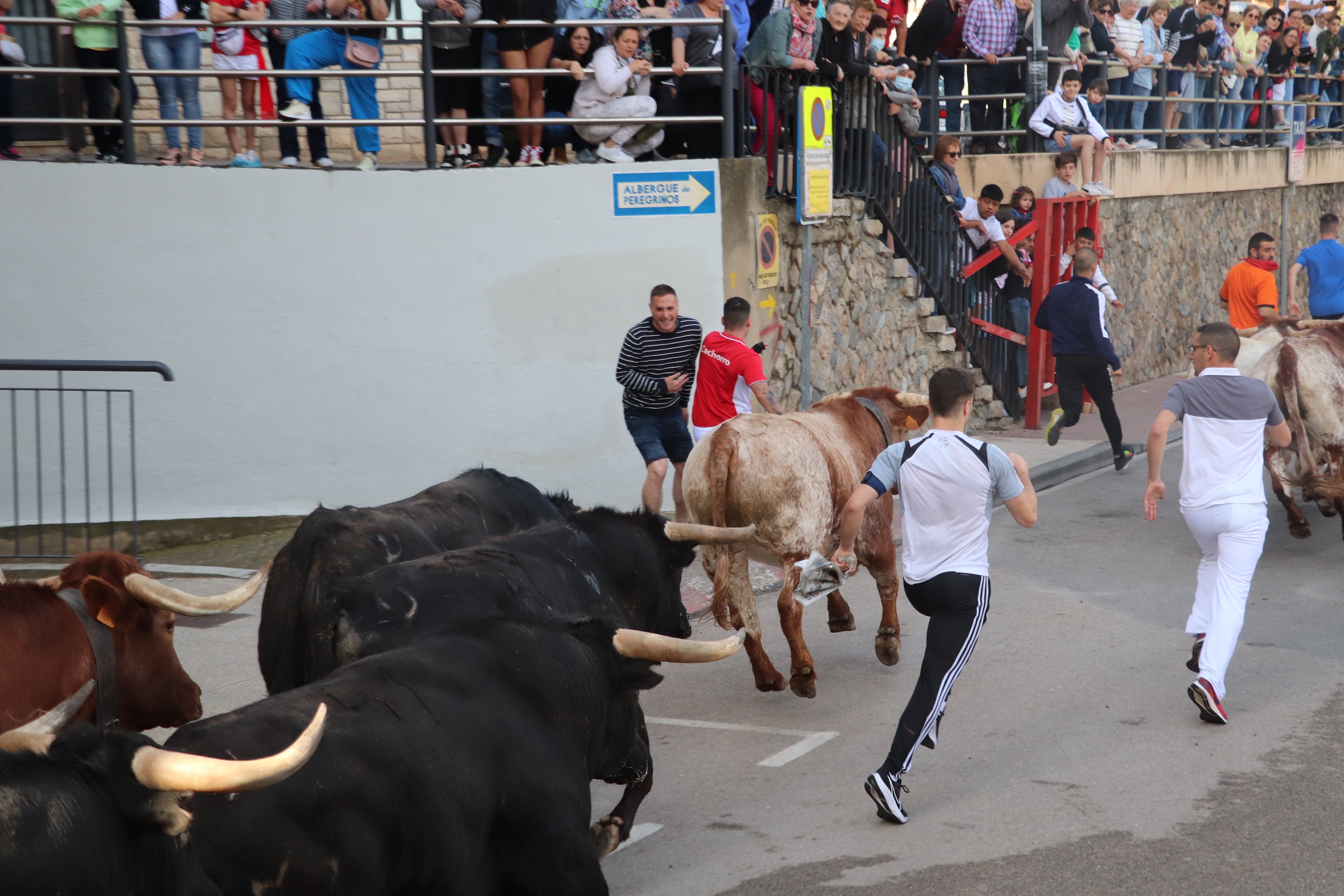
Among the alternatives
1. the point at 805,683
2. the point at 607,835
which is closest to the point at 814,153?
the point at 805,683

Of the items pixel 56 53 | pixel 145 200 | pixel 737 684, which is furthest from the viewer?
pixel 56 53

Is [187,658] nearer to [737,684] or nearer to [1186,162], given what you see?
[737,684]

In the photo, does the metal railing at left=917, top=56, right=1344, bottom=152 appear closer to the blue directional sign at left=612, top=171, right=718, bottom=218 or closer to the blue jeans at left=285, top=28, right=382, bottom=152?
the blue directional sign at left=612, top=171, right=718, bottom=218

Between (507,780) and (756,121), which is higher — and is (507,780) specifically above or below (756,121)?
below

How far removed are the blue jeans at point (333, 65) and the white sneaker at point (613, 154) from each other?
1855 mm

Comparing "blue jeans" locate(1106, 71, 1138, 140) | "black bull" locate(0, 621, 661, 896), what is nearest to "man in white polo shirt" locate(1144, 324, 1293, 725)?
"black bull" locate(0, 621, 661, 896)

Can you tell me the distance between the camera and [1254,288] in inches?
512

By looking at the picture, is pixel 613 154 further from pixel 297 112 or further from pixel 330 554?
pixel 330 554

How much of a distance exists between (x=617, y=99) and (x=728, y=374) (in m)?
3.22

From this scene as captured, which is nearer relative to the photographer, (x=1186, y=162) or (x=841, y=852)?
(x=841, y=852)

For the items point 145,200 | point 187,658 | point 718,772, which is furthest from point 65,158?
point 718,772

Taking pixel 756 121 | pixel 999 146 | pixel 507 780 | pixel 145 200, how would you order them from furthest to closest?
pixel 999 146 < pixel 756 121 < pixel 145 200 < pixel 507 780

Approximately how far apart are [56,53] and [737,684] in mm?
9287

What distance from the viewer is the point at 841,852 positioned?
5000 millimetres
